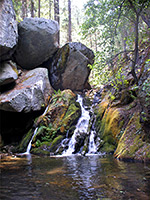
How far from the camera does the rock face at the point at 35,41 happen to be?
47.3 ft

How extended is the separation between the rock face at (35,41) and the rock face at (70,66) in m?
1.10

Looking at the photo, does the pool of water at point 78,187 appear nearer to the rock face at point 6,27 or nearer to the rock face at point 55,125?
the rock face at point 55,125

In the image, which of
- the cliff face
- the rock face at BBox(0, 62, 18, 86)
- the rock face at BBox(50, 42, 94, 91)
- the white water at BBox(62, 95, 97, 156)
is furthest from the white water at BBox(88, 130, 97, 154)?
the rock face at BBox(50, 42, 94, 91)

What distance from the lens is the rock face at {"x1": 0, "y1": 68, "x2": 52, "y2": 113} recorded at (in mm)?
11133

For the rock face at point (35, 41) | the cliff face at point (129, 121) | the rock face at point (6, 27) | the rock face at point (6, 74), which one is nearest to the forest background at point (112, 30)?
the cliff face at point (129, 121)

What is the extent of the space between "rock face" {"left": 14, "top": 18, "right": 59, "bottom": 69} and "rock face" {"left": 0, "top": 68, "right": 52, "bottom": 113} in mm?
1537

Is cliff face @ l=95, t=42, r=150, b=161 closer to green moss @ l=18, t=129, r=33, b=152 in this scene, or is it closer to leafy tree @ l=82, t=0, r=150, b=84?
leafy tree @ l=82, t=0, r=150, b=84

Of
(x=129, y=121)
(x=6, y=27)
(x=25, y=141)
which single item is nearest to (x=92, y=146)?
(x=129, y=121)

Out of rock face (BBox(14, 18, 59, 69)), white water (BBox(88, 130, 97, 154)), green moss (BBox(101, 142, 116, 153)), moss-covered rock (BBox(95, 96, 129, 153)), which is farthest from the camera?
rock face (BBox(14, 18, 59, 69))

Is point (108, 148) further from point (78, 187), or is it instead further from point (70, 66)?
point (70, 66)

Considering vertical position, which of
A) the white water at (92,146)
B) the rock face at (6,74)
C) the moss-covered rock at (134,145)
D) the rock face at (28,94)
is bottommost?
the white water at (92,146)

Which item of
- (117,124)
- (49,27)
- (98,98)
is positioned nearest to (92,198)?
(117,124)

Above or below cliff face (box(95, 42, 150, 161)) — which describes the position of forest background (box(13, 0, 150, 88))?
above

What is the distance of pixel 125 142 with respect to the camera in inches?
299
